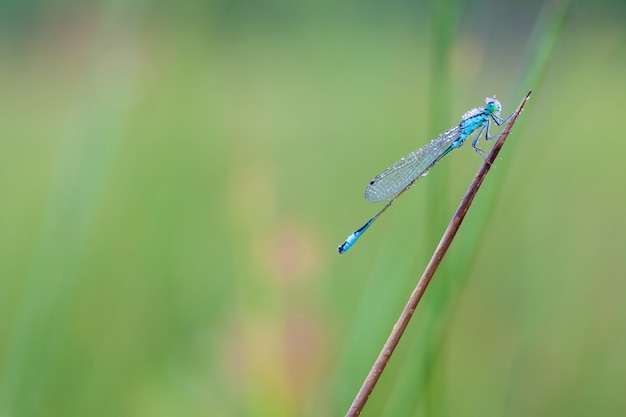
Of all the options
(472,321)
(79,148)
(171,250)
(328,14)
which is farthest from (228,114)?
(79,148)

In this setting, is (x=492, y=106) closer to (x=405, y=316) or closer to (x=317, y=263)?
(x=317, y=263)

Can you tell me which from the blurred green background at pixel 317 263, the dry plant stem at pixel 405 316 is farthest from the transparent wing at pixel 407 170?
the dry plant stem at pixel 405 316

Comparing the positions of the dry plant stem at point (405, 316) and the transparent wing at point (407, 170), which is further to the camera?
the transparent wing at point (407, 170)

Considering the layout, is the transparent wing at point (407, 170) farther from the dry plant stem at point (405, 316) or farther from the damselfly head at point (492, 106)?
the dry plant stem at point (405, 316)

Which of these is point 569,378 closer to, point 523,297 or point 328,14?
point 523,297

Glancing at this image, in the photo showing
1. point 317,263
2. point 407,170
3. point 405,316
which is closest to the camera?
point 405,316

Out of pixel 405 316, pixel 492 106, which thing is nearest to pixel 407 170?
pixel 492 106

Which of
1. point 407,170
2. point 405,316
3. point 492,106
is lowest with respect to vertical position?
point 405,316

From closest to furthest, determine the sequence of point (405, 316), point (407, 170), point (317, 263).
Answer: point (405, 316) < point (407, 170) < point (317, 263)
